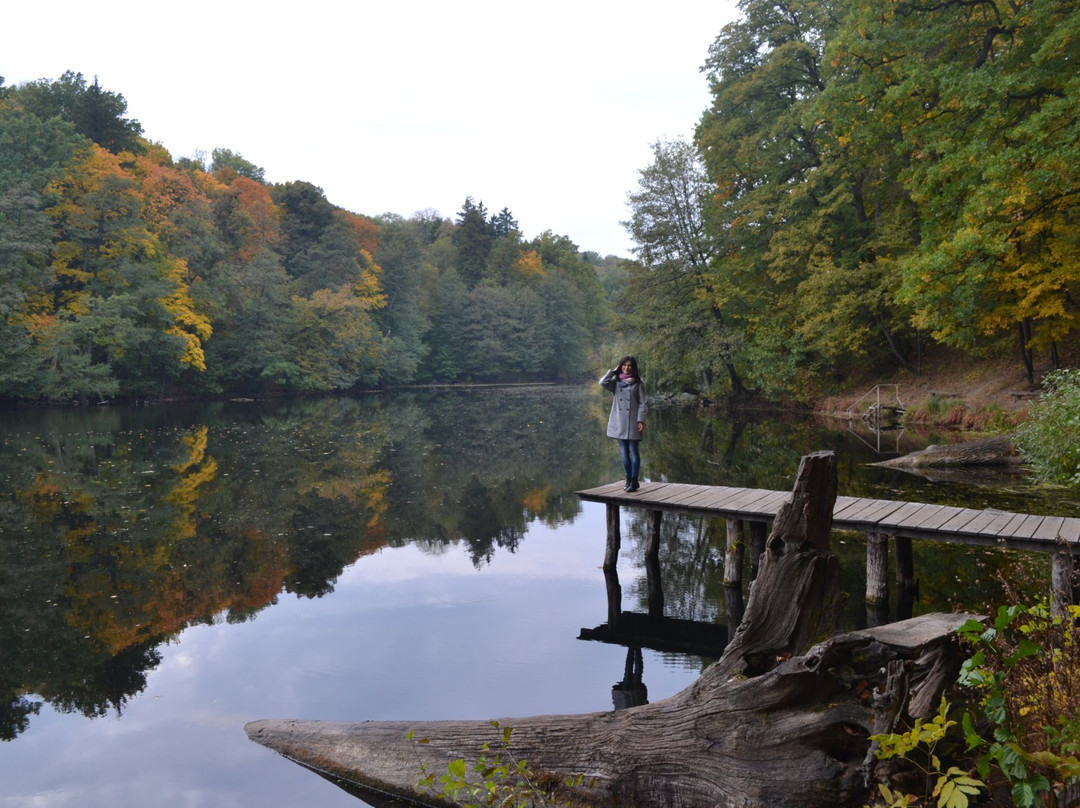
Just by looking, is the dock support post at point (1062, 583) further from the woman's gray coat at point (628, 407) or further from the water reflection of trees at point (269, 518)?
the woman's gray coat at point (628, 407)

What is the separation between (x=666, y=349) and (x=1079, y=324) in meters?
16.2

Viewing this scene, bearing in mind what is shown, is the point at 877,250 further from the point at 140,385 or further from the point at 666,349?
the point at 140,385

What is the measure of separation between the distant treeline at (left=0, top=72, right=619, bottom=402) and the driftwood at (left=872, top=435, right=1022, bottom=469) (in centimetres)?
3456

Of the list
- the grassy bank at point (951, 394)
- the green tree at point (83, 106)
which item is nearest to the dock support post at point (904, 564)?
the grassy bank at point (951, 394)

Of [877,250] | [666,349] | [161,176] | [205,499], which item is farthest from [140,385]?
[877,250]

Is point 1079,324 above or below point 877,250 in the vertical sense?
below

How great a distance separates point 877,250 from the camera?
91.3ft

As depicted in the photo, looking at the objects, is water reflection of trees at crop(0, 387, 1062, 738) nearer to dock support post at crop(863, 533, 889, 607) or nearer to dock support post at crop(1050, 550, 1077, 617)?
dock support post at crop(863, 533, 889, 607)

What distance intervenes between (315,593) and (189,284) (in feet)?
132

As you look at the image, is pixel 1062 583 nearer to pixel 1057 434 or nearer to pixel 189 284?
pixel 1057 434

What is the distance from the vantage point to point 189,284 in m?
44.8

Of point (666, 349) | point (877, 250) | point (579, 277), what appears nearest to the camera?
point (877, 250)

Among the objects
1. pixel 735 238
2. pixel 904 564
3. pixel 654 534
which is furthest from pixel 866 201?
pixel 904 564

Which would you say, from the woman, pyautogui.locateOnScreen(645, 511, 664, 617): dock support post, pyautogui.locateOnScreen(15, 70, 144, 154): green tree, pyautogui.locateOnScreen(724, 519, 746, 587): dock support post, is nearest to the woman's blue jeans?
the woman
